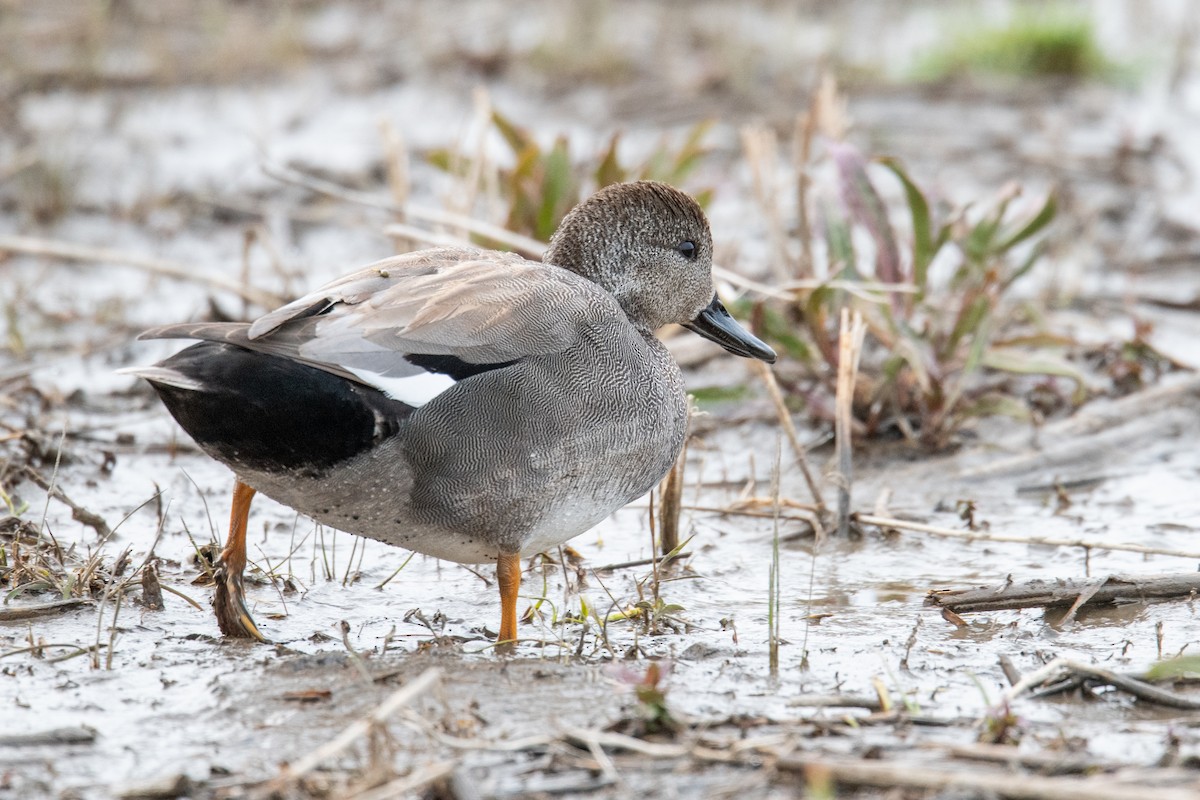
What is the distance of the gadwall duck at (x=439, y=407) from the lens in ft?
10.8

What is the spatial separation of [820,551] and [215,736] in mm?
2188

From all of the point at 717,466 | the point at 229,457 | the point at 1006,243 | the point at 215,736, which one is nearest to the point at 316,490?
the point at 229,457

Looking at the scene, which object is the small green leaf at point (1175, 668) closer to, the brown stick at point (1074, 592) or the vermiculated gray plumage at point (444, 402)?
the brown stick at point (1074, 592)

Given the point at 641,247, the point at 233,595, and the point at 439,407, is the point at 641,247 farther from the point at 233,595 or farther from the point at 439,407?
the point at 233,595

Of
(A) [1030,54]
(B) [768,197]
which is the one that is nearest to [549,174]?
(B) [768,197]

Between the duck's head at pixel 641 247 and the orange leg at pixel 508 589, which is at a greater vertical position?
the duck's head at pixel 641 247

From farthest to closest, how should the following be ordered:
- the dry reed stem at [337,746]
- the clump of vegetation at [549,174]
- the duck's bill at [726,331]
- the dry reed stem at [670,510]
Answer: the clump of vegetation at [549,174] → the duck's bill at [726,331] → the dry reed stem at [670,510] → the dry reed stem at [337,746]

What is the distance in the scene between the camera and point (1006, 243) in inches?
217

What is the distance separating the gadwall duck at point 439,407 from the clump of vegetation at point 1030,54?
288 inches

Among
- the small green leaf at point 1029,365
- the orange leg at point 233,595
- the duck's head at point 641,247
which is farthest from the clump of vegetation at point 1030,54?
the orange leg at point 233,595

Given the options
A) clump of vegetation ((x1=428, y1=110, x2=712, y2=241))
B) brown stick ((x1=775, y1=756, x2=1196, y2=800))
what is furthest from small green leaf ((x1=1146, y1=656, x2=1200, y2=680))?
clump of vegetation ((x1=428, y1=110, x2=712, y2=241))

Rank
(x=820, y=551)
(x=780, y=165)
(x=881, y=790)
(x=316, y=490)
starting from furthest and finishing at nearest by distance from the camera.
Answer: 1. (x=780, y=165)
2. (x=820, y=551)
3. (x=316, y=490)
4. (x=881, y=790)

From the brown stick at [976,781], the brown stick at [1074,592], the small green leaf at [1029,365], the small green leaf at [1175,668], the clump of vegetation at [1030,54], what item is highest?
the clump of vegetation at [1030,54]

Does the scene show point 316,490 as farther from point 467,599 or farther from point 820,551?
point 820,551
